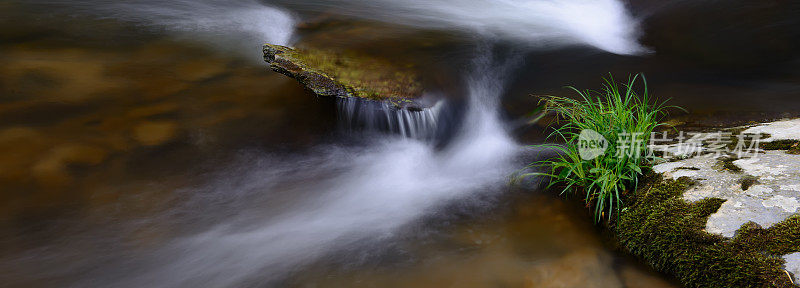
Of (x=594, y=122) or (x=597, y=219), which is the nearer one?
(x=597, y=219)

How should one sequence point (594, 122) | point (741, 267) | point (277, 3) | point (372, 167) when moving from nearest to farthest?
point (741, 267) → point (594, 122) → point (372, 167) → point (277, 3)

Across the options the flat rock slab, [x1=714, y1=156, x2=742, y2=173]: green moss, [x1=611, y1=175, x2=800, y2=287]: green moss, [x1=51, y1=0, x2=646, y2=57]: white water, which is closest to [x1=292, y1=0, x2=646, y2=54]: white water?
[x1=51, y1=0, x2=646, y2=57]: white water

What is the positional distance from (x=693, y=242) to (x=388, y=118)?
265 centimetres

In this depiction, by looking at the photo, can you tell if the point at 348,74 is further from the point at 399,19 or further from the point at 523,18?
the point at 523,18

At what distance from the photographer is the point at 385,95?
4.33 metres

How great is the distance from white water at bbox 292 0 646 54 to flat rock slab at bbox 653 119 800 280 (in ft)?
8.49

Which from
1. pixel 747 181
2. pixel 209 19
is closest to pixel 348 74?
pixel 209 19

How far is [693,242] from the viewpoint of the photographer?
2.62 meters

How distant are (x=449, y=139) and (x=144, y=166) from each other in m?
2.59

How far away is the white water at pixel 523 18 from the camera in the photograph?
220 inches

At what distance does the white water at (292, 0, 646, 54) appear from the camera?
5.59 m

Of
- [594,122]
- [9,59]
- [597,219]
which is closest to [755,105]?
[594,122]

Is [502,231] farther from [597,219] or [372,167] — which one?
[372,167]

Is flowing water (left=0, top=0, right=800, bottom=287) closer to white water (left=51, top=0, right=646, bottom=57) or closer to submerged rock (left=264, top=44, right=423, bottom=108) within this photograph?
white water (left=51, top=0, right=646, bottom=57)
